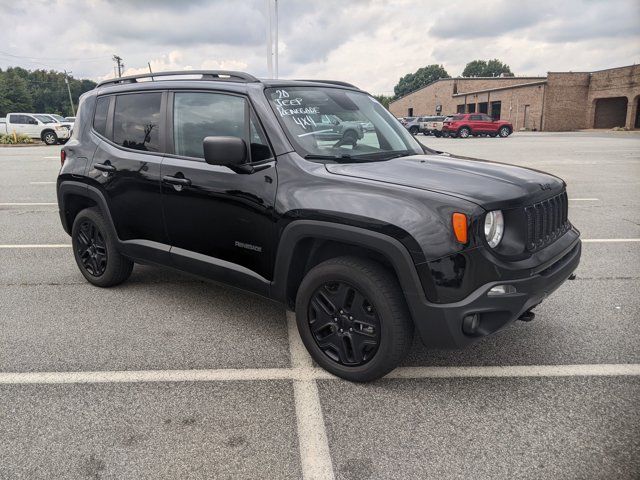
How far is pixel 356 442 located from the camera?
8.48 ft

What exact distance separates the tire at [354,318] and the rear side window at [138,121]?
6.06 feet

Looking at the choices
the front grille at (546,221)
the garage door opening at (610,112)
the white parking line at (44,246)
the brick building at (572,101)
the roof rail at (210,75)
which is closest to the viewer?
the front grille at (546,221)

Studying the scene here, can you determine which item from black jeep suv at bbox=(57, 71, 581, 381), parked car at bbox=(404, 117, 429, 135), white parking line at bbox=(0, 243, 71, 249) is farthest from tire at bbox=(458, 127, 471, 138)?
black jeep suv at bbox=(57, 71, 581, 381)

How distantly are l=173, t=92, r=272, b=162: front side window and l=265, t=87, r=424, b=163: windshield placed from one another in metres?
0.21

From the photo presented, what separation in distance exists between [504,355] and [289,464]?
1771 mm

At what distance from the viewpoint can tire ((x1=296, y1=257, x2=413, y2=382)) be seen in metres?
2.86

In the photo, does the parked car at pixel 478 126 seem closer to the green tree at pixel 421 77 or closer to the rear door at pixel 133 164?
the rear door at pixel 133 164

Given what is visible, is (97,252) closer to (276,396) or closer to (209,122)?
(209,122)

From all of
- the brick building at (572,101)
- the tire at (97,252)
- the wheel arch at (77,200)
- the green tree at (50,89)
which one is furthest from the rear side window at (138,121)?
the green tree at (50,89)

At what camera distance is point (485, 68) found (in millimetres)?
136875

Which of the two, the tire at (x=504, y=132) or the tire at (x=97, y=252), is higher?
the tire at (x=504, y=132)

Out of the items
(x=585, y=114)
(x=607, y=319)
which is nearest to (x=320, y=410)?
(x=607, y=319)

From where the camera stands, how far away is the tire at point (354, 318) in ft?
9.38

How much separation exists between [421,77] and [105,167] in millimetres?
146579
